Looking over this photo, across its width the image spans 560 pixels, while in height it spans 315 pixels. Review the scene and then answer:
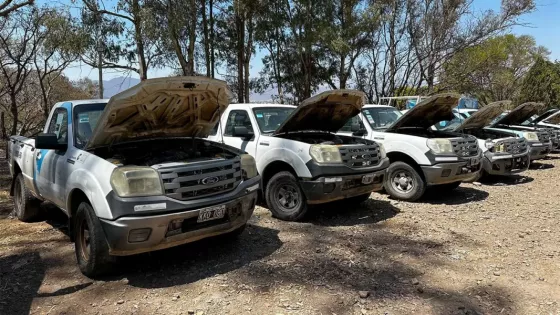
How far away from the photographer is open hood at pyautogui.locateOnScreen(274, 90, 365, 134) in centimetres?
614

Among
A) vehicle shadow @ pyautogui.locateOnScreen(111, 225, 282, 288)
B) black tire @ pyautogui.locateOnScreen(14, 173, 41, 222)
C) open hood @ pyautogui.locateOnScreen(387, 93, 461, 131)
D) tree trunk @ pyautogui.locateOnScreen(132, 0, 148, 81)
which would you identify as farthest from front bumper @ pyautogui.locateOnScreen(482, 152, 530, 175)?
tree trunk @ pyautogui.locateOnScreen(132, 0, 148, 81)

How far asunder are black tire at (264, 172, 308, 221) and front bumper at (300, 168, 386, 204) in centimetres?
20

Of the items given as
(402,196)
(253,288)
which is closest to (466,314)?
(253,288)

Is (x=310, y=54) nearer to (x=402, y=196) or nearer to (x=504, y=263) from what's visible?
(x=402, y=196)

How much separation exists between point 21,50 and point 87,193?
20.8 metres

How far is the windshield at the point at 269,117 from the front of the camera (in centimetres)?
674

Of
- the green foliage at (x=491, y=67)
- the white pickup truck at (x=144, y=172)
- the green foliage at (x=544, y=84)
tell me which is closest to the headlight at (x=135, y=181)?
the white pickup truck at (x=144, y=172)

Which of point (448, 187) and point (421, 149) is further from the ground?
point (421, 149)

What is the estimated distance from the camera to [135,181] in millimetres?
3730

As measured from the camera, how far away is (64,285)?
400cm

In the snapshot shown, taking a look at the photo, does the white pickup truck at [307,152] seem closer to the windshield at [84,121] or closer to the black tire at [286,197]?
the black tire at [286,197]

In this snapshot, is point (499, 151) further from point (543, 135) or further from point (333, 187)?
point (333, 187)

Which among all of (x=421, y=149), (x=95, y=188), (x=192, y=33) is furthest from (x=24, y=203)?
(x=192, y=33)

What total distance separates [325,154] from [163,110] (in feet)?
7.35
